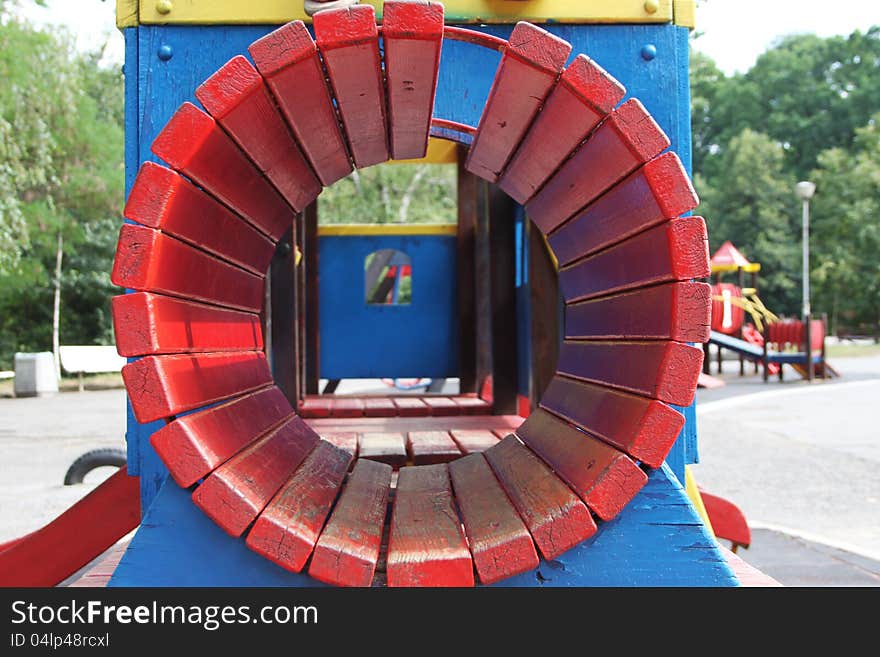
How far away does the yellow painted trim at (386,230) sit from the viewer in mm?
5965

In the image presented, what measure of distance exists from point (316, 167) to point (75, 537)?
1.45 meters

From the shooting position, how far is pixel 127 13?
7.97 ft

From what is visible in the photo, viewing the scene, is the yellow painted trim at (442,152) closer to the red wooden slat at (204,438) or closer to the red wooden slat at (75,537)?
the red wooden slat at (75,537)

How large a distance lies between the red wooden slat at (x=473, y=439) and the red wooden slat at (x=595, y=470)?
2.76ft

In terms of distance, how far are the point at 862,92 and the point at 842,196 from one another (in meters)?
16.8

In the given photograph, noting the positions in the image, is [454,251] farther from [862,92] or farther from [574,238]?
[862,92]

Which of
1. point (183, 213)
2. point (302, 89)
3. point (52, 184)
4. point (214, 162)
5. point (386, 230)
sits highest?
point (52, 184)

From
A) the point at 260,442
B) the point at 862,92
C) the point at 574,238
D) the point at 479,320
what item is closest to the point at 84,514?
the point at 260,442

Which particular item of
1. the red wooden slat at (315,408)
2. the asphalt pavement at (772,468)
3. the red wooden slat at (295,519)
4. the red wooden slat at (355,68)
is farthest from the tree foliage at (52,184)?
the red wooden slat at (295,519)

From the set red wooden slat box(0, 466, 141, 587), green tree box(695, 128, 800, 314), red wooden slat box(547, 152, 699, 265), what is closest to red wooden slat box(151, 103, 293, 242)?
red wooden slat box(547, 152, 699, 265)

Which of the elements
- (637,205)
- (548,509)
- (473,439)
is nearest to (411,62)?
(637,205)

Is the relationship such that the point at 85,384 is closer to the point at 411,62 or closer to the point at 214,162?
the point at 214,162

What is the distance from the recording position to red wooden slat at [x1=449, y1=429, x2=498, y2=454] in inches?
116

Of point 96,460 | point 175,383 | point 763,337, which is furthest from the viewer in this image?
point 763,337
